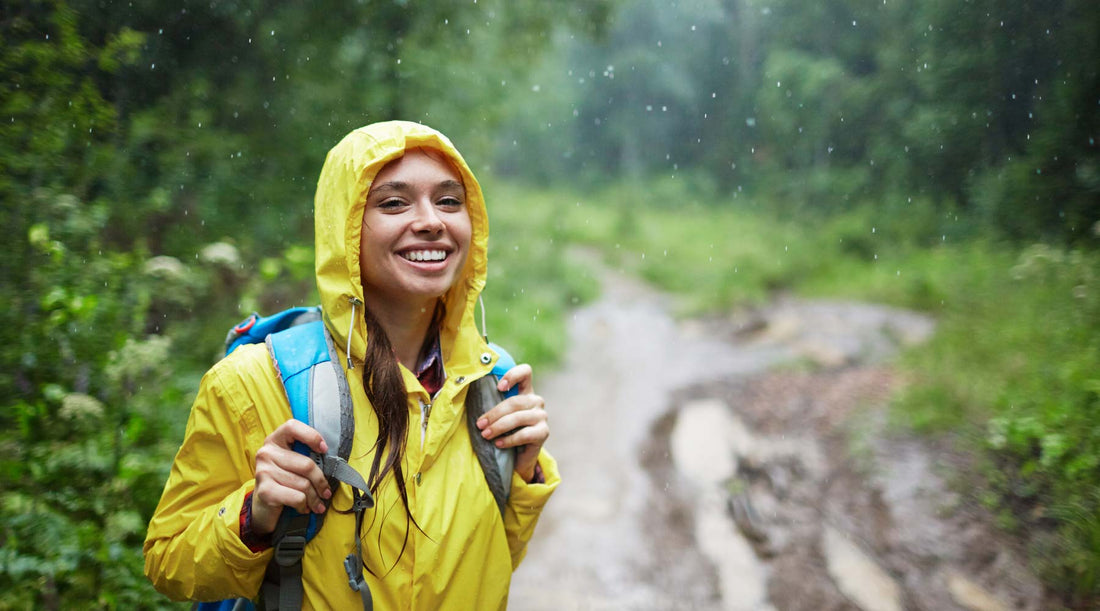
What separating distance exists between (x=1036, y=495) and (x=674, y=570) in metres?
2.51

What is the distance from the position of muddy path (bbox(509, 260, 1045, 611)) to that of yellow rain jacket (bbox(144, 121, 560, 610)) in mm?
3135

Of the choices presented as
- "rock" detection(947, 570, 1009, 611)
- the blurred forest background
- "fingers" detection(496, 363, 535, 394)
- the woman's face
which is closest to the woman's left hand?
"fingers" detection(496, 363, 535, 394)

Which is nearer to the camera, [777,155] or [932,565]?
[932,565]

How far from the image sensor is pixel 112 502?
3.32 m

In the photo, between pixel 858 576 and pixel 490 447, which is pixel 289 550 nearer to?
pixel 490 447

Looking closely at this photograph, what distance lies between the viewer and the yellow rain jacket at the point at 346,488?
157 centimetres

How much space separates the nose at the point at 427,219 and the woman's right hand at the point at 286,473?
57 cm

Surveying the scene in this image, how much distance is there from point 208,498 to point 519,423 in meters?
0.80

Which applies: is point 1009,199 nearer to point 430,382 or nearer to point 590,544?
point 590,544

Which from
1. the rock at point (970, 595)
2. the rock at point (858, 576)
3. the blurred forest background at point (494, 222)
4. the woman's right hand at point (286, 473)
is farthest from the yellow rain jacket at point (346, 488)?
the rock at point (970, 595)

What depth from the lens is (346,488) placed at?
1605 mm

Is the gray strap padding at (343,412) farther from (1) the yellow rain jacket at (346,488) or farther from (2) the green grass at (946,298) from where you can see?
(2) the green grass at (946,298)

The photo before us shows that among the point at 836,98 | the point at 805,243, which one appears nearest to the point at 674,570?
the point at 805,243

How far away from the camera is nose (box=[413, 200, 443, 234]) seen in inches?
66.8
